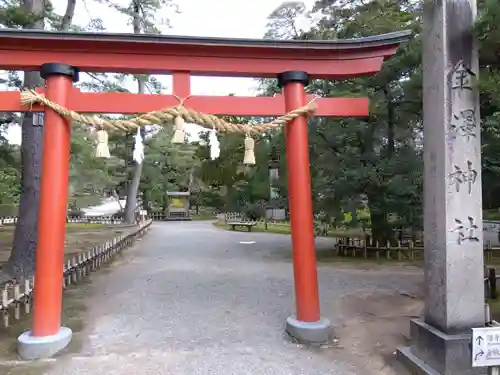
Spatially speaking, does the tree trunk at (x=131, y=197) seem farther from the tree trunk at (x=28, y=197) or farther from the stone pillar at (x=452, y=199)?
the stone pillar at (x=452, y=199)

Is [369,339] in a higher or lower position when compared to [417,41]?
lower

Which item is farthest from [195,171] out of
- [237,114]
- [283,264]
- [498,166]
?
[237,114]

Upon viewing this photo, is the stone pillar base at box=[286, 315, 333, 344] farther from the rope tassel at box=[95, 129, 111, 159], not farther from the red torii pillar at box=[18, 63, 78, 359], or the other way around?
the rope tassel at box=[95, 129, 111, 159]

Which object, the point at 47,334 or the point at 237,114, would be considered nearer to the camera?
the point at 47,334

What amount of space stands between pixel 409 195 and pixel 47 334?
9759 millimetres

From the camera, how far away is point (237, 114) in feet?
18.8

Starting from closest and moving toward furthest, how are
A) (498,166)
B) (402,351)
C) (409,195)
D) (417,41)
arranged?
1. (402,351)
2. (417,41)
3. (498,166)
4. (409,195)

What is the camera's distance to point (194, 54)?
569 cm

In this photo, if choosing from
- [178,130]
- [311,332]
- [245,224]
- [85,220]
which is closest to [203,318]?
[311,332]

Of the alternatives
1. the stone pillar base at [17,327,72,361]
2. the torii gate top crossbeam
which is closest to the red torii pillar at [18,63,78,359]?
the stone pillar base at [17,327,72,361]

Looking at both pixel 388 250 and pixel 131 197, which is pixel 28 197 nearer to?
pixel 388 250

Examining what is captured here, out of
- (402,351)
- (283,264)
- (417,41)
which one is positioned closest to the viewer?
(402,351)

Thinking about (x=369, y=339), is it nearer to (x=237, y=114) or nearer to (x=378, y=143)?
(x=237, y=114)

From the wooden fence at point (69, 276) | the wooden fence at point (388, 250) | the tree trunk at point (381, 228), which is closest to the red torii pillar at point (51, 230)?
the wooden fence at point (69, 276)
